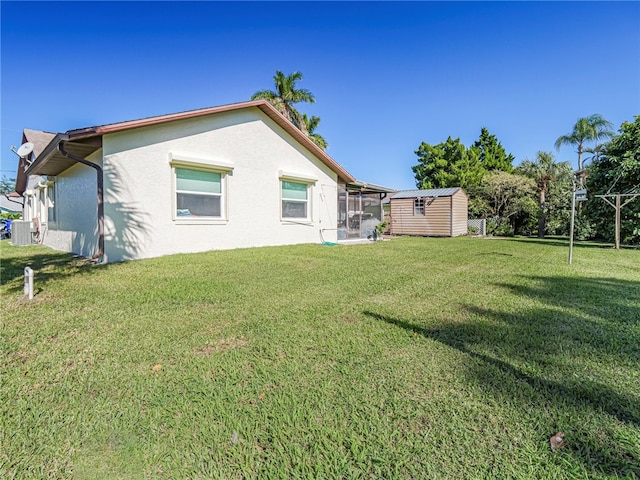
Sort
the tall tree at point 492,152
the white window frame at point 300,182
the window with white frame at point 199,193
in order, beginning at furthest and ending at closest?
the tall tree at point 492,152, the white window frame at point 300,182, the window with white frame at point 199,193

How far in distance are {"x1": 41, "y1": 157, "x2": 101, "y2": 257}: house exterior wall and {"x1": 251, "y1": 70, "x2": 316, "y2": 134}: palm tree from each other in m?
17.8

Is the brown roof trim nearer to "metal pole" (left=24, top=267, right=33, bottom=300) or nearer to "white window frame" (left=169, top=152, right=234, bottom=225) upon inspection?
"white window frame" (left=169, top=152, right=234, bottom=225)

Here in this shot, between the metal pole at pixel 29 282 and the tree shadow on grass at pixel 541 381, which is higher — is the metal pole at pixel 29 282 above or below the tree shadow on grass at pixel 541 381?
above

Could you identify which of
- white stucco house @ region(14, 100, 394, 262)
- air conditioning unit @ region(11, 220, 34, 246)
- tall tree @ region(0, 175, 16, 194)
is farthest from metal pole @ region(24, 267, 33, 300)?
tall tree @ region(0, 175, 16, 194)

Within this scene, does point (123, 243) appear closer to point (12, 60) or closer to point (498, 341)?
point (498, 341)

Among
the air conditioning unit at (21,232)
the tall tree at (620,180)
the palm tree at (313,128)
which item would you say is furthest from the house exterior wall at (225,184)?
the palm tree at (313,128)

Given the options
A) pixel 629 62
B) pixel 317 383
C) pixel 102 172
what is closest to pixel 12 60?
pixel 102 172

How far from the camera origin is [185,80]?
1495 centimetres

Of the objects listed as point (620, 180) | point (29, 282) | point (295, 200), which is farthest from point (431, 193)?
point (29, 282)

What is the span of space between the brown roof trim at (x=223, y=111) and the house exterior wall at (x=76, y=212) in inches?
45.2

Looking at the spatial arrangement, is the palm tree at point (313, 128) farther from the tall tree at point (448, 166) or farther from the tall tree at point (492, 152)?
the tall tree at point (492, 152)

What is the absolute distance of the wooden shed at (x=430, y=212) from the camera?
20984mm

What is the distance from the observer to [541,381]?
2.37 metres

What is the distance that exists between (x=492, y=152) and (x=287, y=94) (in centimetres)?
2257
